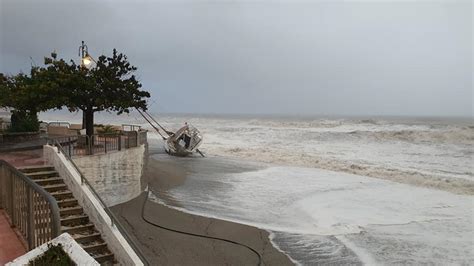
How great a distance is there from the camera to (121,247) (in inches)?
283

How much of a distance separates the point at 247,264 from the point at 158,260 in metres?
2.15

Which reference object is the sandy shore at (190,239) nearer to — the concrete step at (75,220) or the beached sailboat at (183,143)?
the concrete step at (75,220)

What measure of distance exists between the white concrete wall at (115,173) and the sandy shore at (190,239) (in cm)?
39

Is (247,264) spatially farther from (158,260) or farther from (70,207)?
(70,207)

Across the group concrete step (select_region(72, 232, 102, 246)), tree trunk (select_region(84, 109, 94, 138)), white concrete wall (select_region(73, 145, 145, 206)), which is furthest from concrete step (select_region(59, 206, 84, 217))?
tree trunk (select_region(84, 109, 94, 138))

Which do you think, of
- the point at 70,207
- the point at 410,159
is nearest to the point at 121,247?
the point at 70,207

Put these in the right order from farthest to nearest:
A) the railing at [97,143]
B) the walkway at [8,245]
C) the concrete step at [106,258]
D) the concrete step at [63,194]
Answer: the railing at [97,143]
the concrete step at [63,194]
the concrete step at [106,258]
the walkway at [8,245]

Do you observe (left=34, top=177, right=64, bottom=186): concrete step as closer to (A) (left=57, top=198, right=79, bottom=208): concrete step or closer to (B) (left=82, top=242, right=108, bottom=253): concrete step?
(A) (left=57, top=198, right=79, bottom=208): concrete step

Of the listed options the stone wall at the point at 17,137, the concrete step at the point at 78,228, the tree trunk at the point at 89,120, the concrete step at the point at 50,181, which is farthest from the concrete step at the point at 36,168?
the stone wall at the point at 17,137

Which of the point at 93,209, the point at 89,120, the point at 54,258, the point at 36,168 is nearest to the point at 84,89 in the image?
the point at 89,120

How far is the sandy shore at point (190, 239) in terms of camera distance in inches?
341

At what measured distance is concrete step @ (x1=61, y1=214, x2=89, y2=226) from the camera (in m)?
7.98

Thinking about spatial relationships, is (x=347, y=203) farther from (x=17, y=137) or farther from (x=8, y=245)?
(x=17, y=137)

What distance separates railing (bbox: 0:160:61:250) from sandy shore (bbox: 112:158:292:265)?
10.2ft
